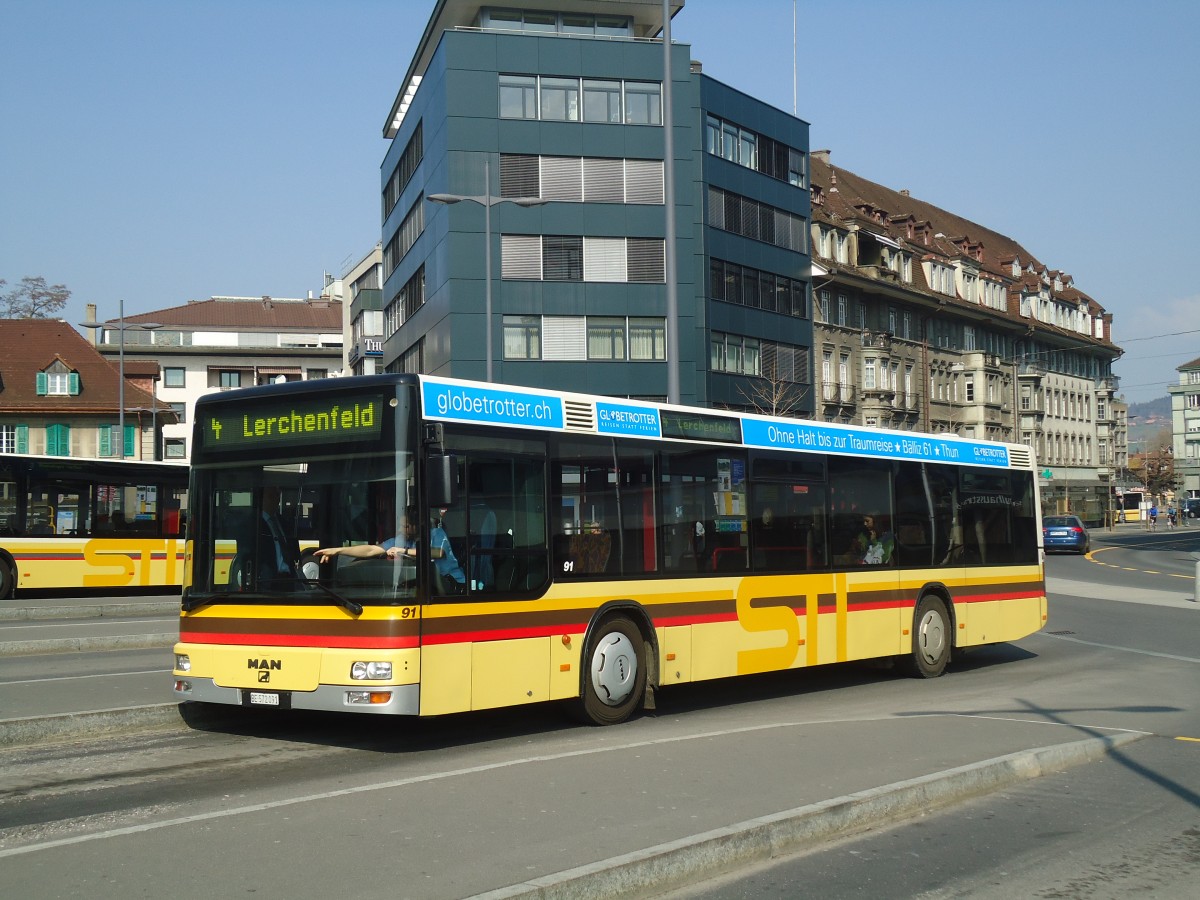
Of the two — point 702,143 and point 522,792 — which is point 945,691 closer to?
point 522,792

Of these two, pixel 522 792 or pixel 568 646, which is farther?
pixel 568 646

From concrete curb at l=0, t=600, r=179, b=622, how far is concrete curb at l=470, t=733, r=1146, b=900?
1757cm

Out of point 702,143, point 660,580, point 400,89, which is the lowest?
point 660,580

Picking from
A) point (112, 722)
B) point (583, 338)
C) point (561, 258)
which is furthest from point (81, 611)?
point (561, 258)

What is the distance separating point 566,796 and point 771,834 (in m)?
1.39

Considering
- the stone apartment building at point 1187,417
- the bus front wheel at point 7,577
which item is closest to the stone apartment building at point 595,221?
the bus front wheel at point 7,577

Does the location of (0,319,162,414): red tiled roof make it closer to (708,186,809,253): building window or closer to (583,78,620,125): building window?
(583,78,620,125): building window

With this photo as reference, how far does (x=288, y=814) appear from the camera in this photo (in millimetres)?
7266

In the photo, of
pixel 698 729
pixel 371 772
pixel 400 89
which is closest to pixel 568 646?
pixel 698 729

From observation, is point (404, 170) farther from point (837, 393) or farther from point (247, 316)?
point (247, 316)

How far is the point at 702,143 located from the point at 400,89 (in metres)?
13.6

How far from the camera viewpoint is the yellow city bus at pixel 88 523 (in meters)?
26.3

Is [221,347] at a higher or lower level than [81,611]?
higher

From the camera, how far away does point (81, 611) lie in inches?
898
